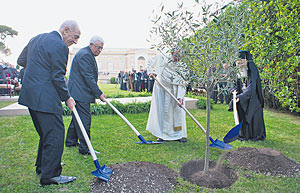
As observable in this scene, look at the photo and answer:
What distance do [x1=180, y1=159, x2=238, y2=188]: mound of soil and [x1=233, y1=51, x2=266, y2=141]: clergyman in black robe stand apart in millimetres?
1802

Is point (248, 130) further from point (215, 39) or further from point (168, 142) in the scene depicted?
point (215, 39)

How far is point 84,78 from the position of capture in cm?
416

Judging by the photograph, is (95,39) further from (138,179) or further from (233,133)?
(233,133)

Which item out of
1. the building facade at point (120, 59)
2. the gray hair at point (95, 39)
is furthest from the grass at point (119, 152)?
the building facade at point (120, 59)

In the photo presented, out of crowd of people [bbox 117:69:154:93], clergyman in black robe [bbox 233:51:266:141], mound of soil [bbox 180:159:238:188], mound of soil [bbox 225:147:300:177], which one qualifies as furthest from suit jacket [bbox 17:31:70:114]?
crowd of people [bbox 117:69:154:93]

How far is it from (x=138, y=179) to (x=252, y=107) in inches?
131

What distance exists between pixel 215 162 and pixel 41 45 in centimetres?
317

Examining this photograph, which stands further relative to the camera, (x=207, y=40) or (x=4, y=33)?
(x=4, y=33)

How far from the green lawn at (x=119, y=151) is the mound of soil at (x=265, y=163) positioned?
0.65 ft

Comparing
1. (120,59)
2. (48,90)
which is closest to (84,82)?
(48,90)

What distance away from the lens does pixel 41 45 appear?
9.41 ft

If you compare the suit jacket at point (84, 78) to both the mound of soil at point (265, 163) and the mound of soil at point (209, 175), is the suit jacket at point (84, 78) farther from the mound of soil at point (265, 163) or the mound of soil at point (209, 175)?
the mound of soil at point (265, 163)

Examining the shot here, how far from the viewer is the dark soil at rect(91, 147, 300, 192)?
2959 mm

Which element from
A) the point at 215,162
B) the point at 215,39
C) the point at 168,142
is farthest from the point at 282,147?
the point at 215,39
